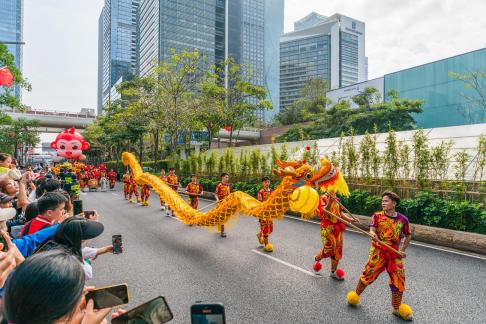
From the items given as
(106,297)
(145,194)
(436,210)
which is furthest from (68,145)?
(436,210)

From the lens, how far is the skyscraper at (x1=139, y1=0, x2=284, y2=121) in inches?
2343

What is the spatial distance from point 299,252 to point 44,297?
5.82 m

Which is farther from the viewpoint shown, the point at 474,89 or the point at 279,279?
the point at 474,89

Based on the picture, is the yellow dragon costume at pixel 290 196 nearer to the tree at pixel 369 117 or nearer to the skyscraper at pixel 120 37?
the tree at pixel 369 117

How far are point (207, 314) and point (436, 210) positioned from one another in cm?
781

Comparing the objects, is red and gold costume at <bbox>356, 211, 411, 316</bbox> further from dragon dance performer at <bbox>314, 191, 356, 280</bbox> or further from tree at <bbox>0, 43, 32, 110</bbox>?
tree at <bbox>0, 43, 32, 110</bbox>

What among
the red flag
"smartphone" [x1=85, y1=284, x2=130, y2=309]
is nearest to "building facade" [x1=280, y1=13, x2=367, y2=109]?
the red flag

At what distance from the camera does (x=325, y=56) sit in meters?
100

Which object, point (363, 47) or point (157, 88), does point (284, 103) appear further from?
point (157, 88)

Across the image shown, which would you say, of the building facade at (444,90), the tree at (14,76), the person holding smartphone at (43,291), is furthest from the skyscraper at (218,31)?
the person holding smartphone at (43,291)

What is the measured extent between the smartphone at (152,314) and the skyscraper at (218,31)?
144ft

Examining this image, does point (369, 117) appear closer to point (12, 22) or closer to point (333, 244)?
point (333, 244)

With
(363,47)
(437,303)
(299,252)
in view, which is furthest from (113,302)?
(363,47)

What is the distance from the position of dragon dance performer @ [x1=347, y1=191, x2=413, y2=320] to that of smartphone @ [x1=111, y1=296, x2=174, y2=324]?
2.98m
